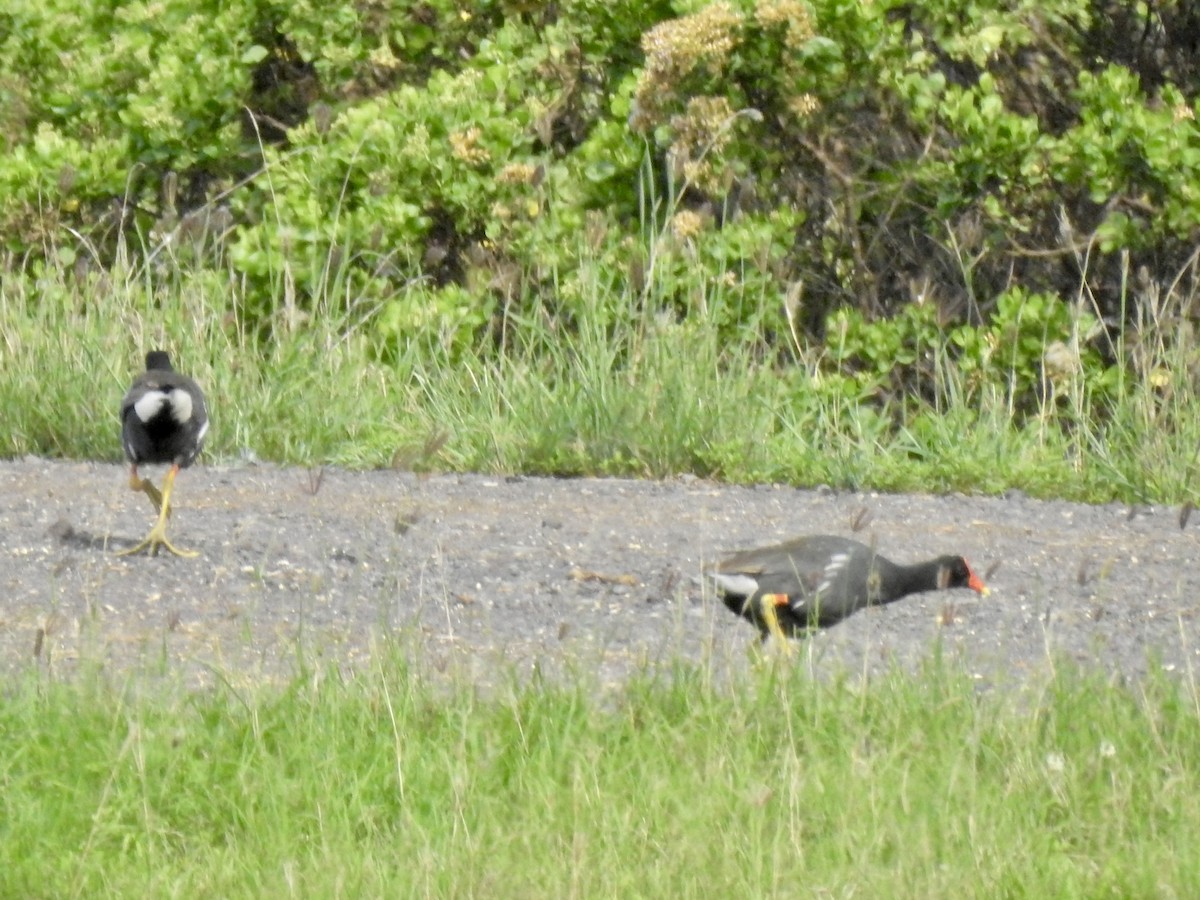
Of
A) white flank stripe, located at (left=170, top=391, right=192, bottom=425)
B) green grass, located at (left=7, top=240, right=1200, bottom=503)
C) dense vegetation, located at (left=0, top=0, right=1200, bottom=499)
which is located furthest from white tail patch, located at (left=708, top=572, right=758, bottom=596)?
dense vegetation, located at (left=0, top=0, right=1200, bottom=499)

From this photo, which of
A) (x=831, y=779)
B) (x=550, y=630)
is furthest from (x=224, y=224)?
(x=831, y=779)

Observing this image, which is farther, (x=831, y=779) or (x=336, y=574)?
(x=336, y=574)

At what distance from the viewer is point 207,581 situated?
20.2ft

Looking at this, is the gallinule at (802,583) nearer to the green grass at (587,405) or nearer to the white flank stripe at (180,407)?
the white flank stripe at (180,407)

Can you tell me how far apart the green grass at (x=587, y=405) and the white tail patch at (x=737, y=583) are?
103 inches

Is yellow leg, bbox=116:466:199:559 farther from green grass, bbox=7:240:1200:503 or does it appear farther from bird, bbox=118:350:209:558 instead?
green grass, bbox=7:240:1200:503

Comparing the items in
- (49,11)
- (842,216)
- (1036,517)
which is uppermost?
(49,11)

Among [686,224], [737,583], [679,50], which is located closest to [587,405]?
[686,224]

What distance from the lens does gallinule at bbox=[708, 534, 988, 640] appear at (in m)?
5.49

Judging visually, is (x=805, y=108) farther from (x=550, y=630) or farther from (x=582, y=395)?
(x=550, y=630)

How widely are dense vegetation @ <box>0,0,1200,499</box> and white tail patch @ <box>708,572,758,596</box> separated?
9.80ft

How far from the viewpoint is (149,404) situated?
6973mm

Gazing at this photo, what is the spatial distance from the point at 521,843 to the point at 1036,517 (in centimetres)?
396

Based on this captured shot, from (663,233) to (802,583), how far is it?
4.34 m
